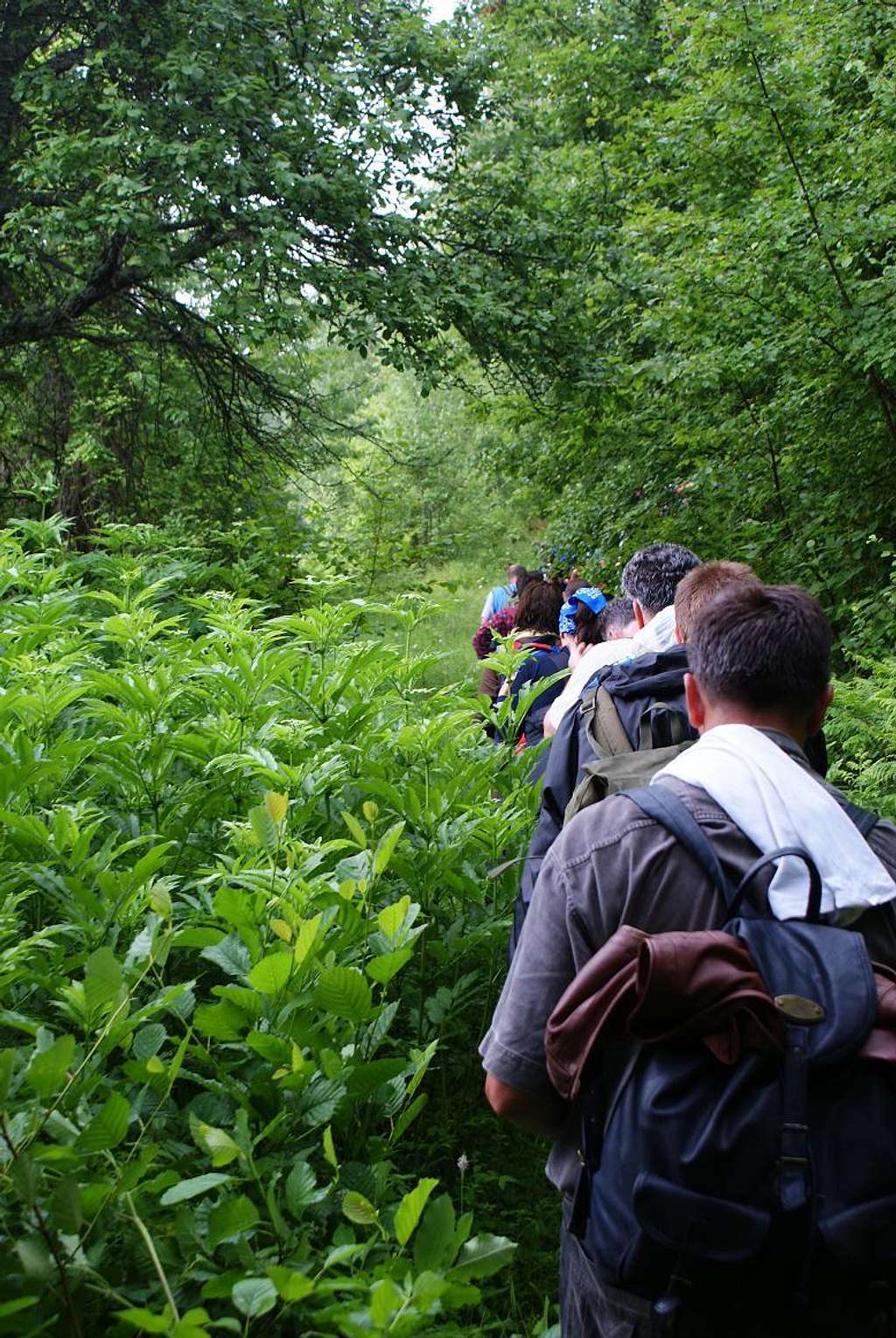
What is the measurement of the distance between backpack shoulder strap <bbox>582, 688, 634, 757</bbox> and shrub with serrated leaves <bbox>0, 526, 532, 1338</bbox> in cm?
40

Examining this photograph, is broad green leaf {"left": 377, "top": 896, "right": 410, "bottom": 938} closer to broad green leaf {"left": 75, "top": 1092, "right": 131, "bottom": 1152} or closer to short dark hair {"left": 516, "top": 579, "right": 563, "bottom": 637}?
broad green leaf {"left": 75, "top": 1092, "right": 131, "bottom": 1152}

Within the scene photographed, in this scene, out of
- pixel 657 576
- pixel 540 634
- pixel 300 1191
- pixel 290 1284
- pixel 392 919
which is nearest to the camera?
pixel 290 1284

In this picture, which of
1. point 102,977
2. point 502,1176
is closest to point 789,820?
point 102,977

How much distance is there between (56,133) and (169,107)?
1068 millimetres

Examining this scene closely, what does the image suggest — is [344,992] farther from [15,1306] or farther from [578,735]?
[578,735]

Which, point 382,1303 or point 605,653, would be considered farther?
point 605,653

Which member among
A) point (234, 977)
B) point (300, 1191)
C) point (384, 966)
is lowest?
point (300, 1191)

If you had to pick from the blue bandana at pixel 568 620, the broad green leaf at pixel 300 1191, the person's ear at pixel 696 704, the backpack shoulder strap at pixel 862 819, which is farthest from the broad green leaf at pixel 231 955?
the blue bandana at pixel 568 620

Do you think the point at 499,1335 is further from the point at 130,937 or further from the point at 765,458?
the point at 765,458

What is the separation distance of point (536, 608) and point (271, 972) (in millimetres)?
5377

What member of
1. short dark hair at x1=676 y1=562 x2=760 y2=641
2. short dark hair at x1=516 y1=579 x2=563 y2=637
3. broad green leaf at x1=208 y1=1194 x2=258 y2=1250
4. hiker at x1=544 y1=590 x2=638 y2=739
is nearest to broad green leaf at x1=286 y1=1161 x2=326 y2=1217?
broad green leaf at x1=208 y1=1194 x2=258 y2=1250

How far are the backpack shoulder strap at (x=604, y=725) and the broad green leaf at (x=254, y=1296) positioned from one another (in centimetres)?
188

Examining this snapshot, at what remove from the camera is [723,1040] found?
1644 mm

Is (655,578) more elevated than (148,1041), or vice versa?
(655,578)
